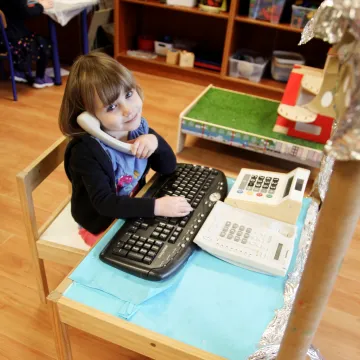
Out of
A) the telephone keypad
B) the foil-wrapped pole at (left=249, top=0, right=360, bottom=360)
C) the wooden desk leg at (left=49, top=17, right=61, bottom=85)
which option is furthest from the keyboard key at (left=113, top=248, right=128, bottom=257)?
the wooden desk leg at (left=49, top=17, right=61, bottom=85)

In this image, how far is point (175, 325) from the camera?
702mm

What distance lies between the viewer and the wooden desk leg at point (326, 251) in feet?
1.23

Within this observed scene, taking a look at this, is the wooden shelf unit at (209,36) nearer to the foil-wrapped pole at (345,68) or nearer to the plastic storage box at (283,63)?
the plastic storage box at (283,63)

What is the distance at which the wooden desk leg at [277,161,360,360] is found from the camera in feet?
1.23

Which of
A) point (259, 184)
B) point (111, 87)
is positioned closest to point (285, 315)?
point (259, 184)

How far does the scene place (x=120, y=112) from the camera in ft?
3.09

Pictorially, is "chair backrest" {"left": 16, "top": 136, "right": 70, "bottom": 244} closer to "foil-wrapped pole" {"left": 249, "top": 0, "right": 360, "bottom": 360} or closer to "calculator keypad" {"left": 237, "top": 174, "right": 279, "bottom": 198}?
"calculator keypad" {"left": 237, "top": 174, "right": 279, "bottom": 198}

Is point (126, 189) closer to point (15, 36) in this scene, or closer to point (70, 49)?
point (15, 36)

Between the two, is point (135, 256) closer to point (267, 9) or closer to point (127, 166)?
point (127, 166)

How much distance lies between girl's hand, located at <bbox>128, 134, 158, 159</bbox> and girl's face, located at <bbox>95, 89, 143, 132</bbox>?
0.05 metres

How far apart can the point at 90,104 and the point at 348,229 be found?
26.8 inches

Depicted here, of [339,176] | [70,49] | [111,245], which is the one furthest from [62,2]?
[339,176]

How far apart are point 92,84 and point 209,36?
248 cm

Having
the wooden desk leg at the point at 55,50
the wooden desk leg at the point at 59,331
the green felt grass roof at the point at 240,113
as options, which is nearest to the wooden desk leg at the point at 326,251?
the wooden desk leg at the point at 59,331
